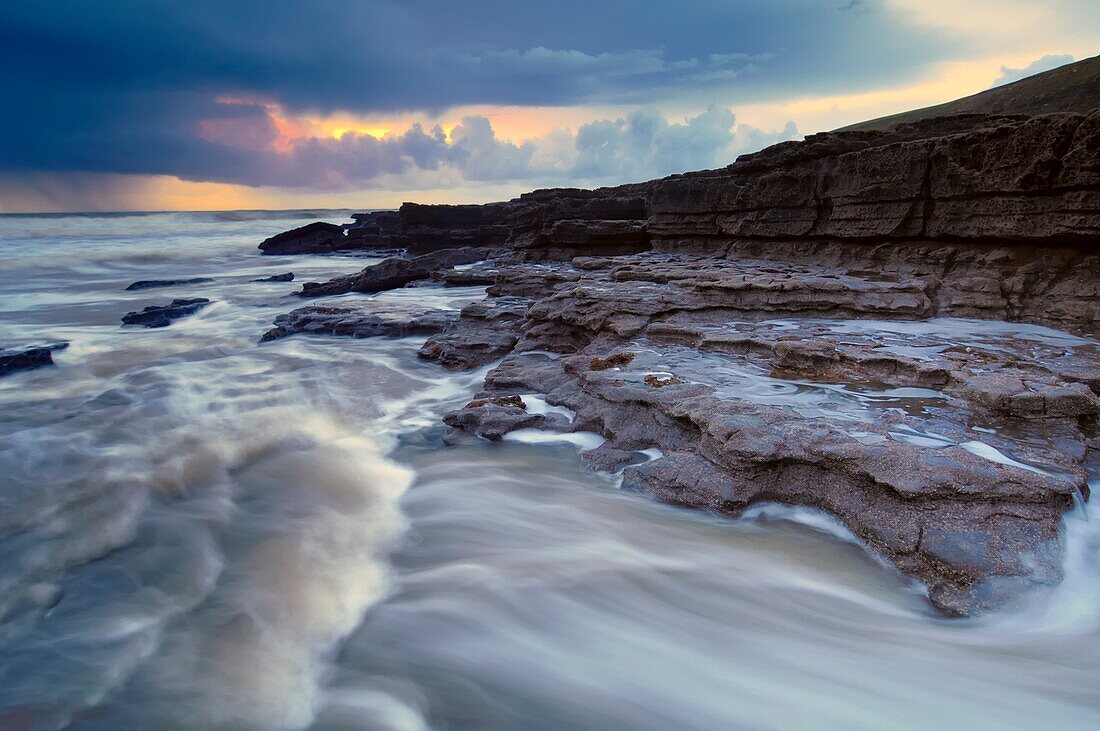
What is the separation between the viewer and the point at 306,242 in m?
35.8

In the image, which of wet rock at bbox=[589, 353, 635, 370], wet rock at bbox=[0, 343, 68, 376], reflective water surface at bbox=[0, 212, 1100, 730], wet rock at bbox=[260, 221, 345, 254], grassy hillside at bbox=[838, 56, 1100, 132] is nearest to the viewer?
reflective water surface at bbox=[0, 212, 1100, 730]

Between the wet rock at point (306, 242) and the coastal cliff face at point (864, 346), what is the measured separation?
26.1 meters

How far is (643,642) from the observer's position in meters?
3.23

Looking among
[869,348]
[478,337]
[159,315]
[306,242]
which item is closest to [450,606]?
[869,348]

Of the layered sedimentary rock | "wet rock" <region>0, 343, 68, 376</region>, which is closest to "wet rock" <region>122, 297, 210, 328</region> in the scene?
"wet rock" <region>0, 343, 68, 376</region>

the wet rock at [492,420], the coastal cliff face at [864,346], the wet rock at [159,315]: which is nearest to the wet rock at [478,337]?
the coastal cliff face at [864,346]

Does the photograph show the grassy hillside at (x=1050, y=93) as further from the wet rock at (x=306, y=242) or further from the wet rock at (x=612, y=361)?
the wet rock at (x=306, y=242)

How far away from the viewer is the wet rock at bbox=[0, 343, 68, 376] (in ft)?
28.9

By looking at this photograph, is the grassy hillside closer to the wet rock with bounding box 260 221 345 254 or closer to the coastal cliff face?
the coastal cliff face

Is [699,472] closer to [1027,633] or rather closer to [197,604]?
[1027,633]

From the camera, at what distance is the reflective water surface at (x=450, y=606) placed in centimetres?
282

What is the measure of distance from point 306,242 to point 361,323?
28.2 m

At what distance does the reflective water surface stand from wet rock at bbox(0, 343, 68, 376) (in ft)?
12.6

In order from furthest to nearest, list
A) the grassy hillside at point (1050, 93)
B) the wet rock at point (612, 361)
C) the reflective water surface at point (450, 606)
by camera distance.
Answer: the grassy hillside at point (1050, 93) < the wet rock at point (612, 361) < the reflective water surface at point (450, 606)
